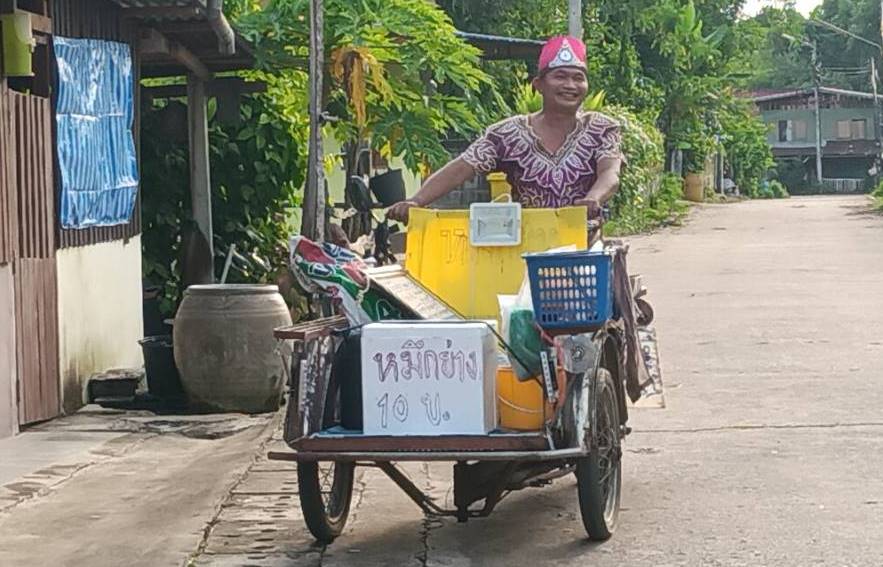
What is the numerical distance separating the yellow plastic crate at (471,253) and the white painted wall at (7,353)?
10.1 feet

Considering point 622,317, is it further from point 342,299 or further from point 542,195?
point 342,299

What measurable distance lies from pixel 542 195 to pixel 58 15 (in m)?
4.32

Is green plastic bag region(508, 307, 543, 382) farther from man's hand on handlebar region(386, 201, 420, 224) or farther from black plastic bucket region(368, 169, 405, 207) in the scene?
black plastic bucket region(368, 169, 405, 207)

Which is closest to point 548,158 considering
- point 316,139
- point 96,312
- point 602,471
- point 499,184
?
point 499,184

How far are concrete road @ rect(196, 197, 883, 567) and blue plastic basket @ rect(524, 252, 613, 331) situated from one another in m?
0.99

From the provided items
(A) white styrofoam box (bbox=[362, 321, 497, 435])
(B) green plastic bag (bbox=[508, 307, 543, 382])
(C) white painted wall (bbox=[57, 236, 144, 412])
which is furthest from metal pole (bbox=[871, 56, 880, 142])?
(A) white styrofoam box (bbox=[362, 321, 497, 435])

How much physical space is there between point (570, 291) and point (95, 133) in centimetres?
561

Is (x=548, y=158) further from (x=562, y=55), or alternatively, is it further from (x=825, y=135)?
(x=825, y=135)

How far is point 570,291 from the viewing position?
19.5 ft

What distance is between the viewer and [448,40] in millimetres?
12586

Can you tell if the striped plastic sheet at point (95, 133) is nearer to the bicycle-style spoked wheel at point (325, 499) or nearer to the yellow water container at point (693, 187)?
the bicycle-style spoked wheel at point (325, 499)

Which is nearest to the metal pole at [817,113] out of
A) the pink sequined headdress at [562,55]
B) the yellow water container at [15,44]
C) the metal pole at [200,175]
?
the metal pole at [200,175]

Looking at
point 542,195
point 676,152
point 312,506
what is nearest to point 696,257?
point 542,195

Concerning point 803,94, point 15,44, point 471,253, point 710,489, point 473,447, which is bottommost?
point 710,489
